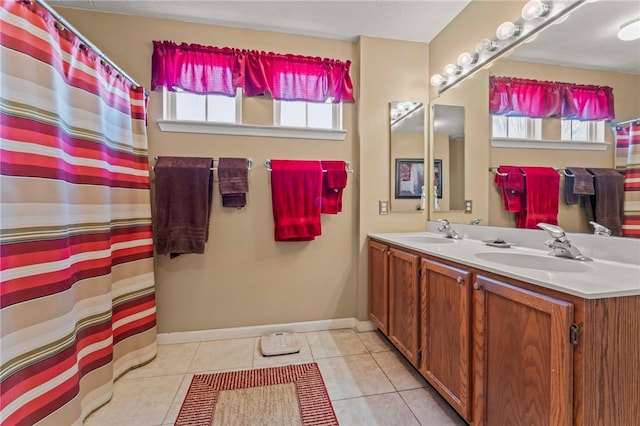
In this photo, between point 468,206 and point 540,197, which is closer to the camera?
point 540,197

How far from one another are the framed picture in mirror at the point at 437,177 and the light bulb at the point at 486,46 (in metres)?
0.82

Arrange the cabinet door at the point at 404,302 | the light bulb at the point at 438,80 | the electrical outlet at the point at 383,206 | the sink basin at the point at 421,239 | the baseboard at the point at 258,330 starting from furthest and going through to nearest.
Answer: the electrical outlet at the point at 383,206 → the light bulb at the point at 438,80 → the baseboard at the point at 258,330 → the sink basin at the point at 421,239 → the cabinet door at the point at 404,302

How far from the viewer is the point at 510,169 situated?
1.68 meters

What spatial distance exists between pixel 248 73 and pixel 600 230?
92.9 inches

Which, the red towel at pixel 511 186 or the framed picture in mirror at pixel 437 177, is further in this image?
the framed picture in mirror at pixel 437 177

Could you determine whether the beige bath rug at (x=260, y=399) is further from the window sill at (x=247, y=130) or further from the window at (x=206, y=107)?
the window at (x=206, y=107)

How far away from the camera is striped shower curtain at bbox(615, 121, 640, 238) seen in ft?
3.80

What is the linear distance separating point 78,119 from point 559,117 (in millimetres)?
2470

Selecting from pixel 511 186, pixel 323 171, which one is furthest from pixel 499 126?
pixel 323 171

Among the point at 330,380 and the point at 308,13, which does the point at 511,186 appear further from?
→ the point at 308,13

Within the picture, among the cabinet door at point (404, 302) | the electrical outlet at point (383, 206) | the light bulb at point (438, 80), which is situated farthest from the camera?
the electrical outlet at point (383, 206)

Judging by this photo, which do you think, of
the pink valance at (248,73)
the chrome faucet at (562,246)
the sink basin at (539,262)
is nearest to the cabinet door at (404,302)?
the sink basin at (539,262)

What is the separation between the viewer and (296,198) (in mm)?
2199

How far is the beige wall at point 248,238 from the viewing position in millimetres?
2100
